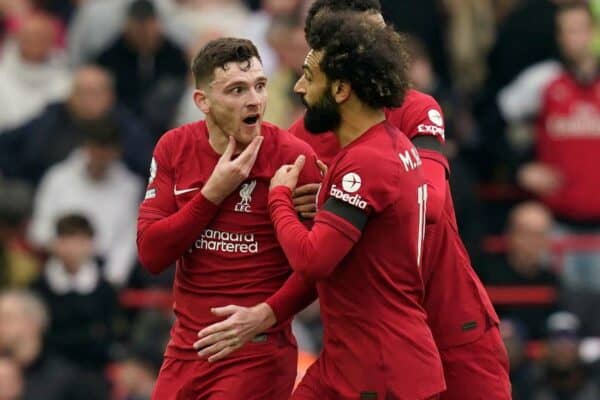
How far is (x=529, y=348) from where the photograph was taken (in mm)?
12242

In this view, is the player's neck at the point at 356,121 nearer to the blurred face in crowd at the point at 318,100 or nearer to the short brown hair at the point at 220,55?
the blurred face in crowd at the point at 318,100

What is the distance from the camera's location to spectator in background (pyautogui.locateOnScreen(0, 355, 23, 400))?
1129 cm

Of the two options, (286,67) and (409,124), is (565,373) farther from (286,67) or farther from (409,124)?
(409,124)

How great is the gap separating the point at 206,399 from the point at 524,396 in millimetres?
5004

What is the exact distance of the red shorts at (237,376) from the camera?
7.00 metres

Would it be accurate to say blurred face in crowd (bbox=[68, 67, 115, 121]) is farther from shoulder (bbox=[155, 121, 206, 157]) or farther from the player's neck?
the player's neck

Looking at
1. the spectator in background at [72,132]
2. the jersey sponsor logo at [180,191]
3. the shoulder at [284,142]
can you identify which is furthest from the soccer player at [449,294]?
the spectator in background at [72,132]

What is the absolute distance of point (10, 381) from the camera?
37.1 ft

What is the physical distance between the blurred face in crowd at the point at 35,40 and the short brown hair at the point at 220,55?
679cm

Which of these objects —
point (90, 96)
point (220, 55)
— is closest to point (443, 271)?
point (220, 55)

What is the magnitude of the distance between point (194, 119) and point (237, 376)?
6091mm

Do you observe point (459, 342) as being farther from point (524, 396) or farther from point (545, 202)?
point (545, 202)

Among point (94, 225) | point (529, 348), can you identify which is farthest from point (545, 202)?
point (94, 225)

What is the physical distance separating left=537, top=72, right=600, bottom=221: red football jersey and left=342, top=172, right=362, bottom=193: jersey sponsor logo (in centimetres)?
643
